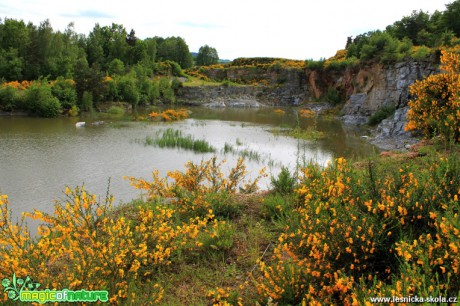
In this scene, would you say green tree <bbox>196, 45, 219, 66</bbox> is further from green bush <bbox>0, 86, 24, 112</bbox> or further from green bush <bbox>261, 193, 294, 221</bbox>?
green bush <bbox>261, 193, 294, 221</bbox>

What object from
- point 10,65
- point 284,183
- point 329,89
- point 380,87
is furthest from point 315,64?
point 284,183

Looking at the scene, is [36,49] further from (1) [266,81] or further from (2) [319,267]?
(2) [319,267]

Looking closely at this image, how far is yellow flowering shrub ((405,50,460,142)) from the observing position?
799 centimetres

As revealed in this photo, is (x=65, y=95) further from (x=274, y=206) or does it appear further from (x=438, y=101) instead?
(x=274, y=206)

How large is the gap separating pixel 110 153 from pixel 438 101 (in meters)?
12.4

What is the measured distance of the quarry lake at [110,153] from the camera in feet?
34.4

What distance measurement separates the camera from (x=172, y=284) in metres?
3.90

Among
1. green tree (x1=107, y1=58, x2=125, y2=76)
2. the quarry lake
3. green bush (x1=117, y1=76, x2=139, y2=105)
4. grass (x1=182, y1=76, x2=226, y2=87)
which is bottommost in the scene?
the quarry lake

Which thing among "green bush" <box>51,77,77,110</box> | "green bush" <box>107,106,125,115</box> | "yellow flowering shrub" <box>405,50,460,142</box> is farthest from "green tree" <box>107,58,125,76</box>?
"yellow flowering shrub" <box>405,50,460,142</box>

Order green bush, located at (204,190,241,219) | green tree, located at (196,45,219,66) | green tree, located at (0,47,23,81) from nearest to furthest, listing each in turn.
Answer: green bush, located at (204,190,241,219) < green tree, located at (0,47,23,81) < green tree, located at (196,45,219,66)

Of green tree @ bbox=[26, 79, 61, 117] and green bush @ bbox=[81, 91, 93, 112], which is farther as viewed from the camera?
green bush @ bbox=[81, 91, 93, 112]

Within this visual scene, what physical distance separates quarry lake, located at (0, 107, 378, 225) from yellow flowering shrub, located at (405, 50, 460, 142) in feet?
5.90

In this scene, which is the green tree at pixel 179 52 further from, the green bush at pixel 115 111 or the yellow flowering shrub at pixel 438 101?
the yellow flowering shrub at pixel 438 101

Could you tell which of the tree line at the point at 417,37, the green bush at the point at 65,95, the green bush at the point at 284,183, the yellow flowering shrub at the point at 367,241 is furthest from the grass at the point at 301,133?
the green bush at the point at 65,95
